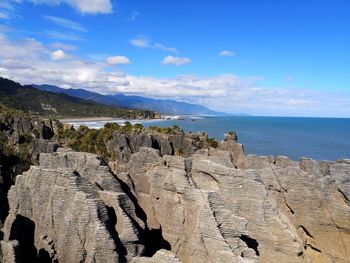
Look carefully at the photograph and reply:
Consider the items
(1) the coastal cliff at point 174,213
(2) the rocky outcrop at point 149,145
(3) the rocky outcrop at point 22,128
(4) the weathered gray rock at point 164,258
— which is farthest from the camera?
(3) the rocky outcrop at point 22,128

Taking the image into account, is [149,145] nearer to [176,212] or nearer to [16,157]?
[16,157]

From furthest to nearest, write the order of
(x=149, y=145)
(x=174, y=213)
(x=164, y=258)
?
(x=149, y=145)
(x=174, y=213)
(x=164, y=258)

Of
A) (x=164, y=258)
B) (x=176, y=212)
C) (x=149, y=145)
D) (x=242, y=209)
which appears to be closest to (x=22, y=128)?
(x=149, y=145)

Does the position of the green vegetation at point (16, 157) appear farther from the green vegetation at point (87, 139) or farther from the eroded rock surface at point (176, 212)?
the eroded rock surface at point (176, 212)

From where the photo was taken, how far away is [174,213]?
688 inches

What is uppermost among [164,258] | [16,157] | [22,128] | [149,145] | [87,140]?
[22,128]

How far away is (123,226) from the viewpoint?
1535 cm

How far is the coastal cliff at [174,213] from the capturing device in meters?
14.8

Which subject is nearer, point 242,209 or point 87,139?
point 242,209

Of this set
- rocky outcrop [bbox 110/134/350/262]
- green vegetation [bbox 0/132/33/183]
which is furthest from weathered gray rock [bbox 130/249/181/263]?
green vegetation [bbox 0/132/33/183]

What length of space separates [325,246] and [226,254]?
7541 millimetres

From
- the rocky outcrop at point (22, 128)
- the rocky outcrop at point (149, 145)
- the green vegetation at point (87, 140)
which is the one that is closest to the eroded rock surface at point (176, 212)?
the rocky outcrop at point (149, 145)

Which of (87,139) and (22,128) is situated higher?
(22,128)

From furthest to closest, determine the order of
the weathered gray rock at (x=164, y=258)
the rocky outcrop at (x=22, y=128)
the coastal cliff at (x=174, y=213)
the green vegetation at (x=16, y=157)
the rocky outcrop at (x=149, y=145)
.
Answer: the rocky outcrop at (x=22, y=128)
the rocky outcrop at (x=149, y=145)
the green vegetation at (x=16, y=157)
the coastal cliff at (x=174, y=213)
the weathered gray rock at (x=164, y=258)
